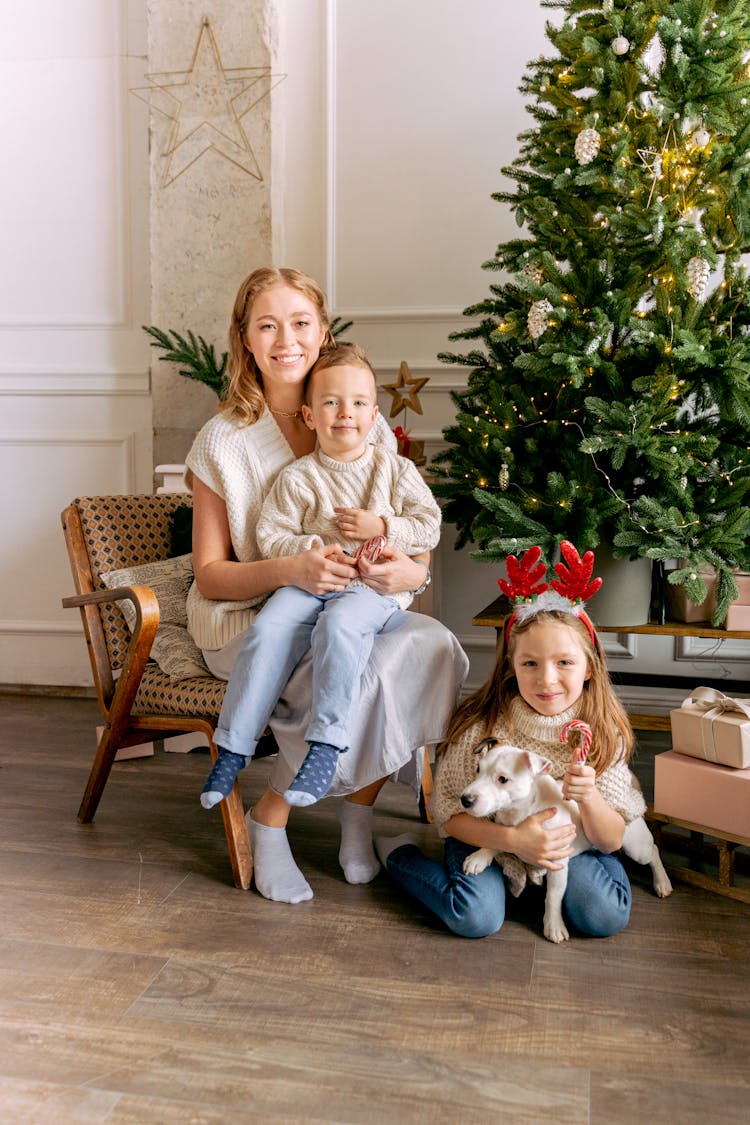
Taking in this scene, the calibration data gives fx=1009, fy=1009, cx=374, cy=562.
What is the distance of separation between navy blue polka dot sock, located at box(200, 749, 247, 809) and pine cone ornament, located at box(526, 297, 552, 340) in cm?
130

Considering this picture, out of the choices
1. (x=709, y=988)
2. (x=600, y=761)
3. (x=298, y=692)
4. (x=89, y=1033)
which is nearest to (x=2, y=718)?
(x=298, y=692)

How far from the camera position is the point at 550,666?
198cm

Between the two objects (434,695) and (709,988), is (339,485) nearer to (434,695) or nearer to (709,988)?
(434,695)

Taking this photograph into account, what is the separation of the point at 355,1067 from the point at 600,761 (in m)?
0.77

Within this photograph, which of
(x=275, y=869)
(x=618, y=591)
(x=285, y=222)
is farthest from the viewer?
(x=285, y=222)

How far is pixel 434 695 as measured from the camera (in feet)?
7.24

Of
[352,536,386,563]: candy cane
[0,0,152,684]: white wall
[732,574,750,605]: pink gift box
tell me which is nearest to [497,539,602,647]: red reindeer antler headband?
[352,536,386,563]: candy cane

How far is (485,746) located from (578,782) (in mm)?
214

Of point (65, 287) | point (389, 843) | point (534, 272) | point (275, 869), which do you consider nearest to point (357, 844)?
point (389, 843)

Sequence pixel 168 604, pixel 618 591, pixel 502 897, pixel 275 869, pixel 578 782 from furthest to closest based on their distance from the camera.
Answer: pixel 618 591, pixel 168 604, pixel 275 869, pixel 502 897, pixel 578 782

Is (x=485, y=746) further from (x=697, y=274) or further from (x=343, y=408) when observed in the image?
(x=697, y=274)

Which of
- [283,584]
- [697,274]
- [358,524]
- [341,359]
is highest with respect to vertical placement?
[697,274]

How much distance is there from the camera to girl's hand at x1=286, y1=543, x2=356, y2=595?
7.19ft

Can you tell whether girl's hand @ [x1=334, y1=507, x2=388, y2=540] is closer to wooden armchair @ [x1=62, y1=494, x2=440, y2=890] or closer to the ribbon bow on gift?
wooden armchair @ [x1=62, y1=494, x2=440, y2=890]
